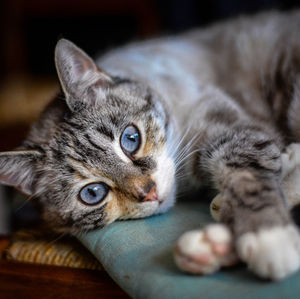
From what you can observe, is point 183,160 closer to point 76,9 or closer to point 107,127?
point 107,127

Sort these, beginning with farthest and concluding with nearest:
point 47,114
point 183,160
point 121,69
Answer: point 121,69
point 47,114
point 183,160

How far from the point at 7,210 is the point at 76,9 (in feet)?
10.1

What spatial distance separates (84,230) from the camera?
1.52 m

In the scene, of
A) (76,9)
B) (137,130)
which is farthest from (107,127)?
(76,9)

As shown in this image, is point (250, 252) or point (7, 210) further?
point (7, 210)

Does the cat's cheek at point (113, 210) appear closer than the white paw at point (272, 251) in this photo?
No

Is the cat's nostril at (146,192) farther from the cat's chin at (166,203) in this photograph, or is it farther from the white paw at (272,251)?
the white paw at (272,251)

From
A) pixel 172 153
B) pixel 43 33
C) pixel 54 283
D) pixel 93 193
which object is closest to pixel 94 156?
pixel 93 193

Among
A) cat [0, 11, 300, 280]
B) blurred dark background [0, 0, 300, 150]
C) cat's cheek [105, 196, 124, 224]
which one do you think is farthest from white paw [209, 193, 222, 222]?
blurred dark background [0, 0, 300, 150]

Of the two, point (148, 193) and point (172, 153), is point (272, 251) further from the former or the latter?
point (172, 153)

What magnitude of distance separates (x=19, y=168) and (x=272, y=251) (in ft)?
3.91

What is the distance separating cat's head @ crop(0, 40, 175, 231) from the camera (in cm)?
144

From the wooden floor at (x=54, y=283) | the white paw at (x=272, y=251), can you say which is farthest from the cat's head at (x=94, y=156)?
the white paw at (x=272, y=251)

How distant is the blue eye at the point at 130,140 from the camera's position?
4.97ft
